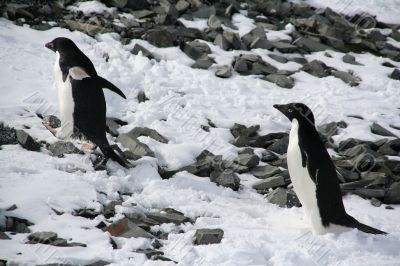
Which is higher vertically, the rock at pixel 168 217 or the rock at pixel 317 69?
the rock at pixel 168 217

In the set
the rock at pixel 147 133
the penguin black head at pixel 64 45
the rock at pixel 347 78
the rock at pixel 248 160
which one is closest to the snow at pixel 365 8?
the rock at pixel 347 78

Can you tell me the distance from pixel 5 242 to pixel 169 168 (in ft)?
7.26

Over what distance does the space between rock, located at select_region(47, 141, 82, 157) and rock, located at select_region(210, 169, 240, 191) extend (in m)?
1.37

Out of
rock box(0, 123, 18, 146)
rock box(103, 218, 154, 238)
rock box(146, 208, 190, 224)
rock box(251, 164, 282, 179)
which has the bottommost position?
rock box(251, 164, 282, 179)

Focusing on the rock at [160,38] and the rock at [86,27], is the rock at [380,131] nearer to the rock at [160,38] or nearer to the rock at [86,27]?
the rock at [160,38]

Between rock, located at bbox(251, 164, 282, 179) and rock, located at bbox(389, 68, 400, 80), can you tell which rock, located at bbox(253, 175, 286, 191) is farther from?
rock, located at bbox(389, 68, 400, 80)

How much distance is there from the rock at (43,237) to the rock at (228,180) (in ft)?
6.60

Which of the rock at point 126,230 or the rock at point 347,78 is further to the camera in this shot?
the rock at point 347,78

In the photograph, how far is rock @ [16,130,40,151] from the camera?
19.0 feet

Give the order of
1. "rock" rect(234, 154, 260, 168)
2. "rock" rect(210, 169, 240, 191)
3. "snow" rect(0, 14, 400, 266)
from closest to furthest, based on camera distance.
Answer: "snow" rect(0, 14, 400, 266) < "rock" rect(210, 169, 240, 191) < "rock" rect(234, 154, 260, 168)

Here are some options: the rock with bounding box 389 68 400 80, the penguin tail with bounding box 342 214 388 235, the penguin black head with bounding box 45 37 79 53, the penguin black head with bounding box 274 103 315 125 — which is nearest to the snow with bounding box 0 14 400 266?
the penguin tail with bounding box 342 214 388 235

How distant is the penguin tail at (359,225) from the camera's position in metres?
4.92

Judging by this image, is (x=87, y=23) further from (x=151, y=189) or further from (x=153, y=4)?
(x=151, y=189)

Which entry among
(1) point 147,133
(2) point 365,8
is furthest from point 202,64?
(2) point 365,8
